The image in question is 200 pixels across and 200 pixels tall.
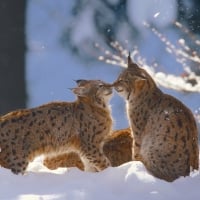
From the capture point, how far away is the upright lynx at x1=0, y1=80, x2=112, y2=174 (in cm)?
569

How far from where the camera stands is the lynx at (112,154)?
6.18 metres

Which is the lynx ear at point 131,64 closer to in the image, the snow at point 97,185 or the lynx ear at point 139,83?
the lynx ear at point 139,83

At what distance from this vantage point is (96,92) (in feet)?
20.7

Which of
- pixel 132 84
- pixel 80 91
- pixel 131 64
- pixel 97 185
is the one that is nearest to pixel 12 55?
pixel 80 91

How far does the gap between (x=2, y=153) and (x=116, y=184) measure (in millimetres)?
967

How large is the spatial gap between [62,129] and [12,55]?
3162mm

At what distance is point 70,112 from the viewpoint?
20.0 feet

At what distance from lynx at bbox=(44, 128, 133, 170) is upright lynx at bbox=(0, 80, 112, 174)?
3.2 inches

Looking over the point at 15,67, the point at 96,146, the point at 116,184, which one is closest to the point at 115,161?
the point at 96,146

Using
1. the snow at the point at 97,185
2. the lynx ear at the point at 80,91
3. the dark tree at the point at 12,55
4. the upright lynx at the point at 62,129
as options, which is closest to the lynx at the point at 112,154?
the upright lynx at the point at 62,129

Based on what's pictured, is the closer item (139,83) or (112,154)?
(139,83)

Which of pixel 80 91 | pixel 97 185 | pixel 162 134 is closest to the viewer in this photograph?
pixel 97 185

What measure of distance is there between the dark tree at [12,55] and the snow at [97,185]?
342cm

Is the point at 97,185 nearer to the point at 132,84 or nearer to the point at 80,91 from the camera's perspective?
the point at 132,84
